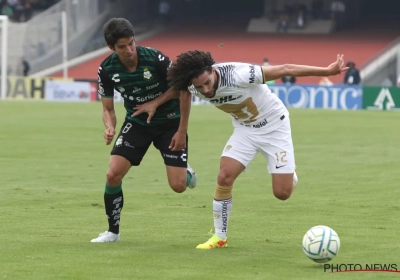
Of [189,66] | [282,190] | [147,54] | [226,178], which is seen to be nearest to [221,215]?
[226,178]

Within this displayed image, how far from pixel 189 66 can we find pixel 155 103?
1094 mm

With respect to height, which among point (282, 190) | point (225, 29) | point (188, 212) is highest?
point (282, 190)

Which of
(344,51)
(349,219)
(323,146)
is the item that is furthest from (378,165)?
(344,51)

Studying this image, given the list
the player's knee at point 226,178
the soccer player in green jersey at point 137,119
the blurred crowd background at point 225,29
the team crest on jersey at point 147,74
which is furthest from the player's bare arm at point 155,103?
the blurred crowd background at point 225,29

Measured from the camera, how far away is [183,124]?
356 inches

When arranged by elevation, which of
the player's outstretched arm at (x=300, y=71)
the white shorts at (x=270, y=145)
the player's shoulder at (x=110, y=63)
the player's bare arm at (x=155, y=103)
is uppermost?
the player's outstretched arm at (x=300, y=71)

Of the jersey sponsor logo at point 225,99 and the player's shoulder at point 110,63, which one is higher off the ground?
the player's shoulder at point 110,63

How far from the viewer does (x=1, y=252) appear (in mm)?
8586

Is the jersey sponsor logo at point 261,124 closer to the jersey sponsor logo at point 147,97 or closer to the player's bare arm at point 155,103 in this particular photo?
the player's bare arm at point 155,103

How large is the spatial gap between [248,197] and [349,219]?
277cm

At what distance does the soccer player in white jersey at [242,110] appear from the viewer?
8.41m

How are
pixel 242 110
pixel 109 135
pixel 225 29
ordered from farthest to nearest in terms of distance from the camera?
1. pixel 225 29
2. pixel 109 135
3. pixel 242 110

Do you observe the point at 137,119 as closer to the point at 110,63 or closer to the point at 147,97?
the point at 147,97

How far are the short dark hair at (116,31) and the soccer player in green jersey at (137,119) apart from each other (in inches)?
1.9
